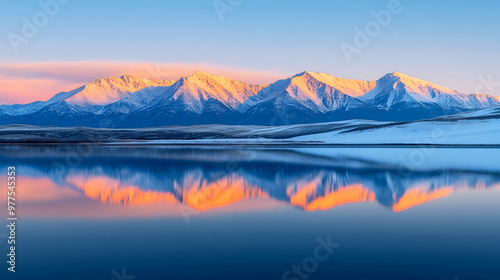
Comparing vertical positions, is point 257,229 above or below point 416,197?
below

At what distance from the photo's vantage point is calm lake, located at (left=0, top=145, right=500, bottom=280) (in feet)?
34.6

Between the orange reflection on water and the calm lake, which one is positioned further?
the orange reflection on water

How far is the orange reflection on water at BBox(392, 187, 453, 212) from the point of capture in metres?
18.0

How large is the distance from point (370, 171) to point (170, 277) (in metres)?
23.4

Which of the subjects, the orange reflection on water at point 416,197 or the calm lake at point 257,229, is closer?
the calm lake at point 257,229

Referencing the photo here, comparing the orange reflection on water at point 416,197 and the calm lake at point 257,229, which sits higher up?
the orange reflection on water at point 416,197

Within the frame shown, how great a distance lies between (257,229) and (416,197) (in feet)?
29.9

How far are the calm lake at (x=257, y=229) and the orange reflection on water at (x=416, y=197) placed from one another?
46 millimetres

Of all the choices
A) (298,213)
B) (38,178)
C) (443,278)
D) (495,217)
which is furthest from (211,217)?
(38,178)

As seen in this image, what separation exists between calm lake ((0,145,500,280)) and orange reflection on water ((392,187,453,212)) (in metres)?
0.05

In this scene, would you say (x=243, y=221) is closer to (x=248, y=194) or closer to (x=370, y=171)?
(x=248, y=194)

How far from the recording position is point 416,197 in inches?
795

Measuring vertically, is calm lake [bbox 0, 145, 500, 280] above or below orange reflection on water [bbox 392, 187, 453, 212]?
below

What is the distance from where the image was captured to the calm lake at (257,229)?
10.5m
